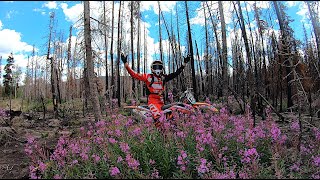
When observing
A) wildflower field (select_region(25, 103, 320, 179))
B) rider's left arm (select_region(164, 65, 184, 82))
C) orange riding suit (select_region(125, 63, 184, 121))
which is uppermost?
rider's left arm (select_region(164, 65, 184, 82))

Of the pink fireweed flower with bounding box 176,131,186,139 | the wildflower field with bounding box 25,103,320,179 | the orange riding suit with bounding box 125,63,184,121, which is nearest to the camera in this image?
the wildflower field with bounding box 25,103,320,179

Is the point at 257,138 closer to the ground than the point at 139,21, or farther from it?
closer to the ground

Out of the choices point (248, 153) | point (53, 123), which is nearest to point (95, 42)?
point (53, 123)

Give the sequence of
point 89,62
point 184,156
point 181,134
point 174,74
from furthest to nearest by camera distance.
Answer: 1. point 89,62
2. point 174,74
3. point 181,134
4. point 184,156

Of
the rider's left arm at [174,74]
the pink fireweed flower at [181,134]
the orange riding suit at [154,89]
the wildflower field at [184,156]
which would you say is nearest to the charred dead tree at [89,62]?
the orange riding suit at [154,89]

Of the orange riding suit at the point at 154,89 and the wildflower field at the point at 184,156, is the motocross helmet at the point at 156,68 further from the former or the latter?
the wildflower field at the point at 184,156

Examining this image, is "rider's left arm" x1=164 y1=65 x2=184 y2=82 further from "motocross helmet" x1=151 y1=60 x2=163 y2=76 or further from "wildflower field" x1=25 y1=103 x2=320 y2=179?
"wildflower field" x1=25 y1=103 x2=320 y2=179

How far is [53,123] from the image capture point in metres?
13.6

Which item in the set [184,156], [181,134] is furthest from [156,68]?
[184,156]

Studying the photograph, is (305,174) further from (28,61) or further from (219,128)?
(28,61)

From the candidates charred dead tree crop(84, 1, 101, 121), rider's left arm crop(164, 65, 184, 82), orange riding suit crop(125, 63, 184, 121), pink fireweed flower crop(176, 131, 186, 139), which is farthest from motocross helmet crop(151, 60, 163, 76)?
pink fireweed flower crop(176, 131, 186, 139)

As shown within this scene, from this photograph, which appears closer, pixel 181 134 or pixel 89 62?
pixel 181 134

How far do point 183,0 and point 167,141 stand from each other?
14542 millimetres

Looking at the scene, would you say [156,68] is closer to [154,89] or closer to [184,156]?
[154,89]
